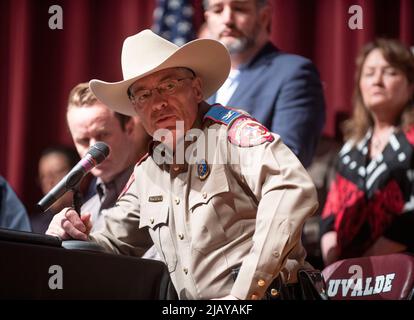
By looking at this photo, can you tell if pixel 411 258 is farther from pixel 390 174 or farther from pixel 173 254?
pixel 390 174

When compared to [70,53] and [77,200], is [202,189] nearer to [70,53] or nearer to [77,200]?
[77,200]

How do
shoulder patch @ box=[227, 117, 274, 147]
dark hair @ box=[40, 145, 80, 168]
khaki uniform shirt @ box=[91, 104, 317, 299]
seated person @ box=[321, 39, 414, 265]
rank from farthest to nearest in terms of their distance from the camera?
dark hair @ box=[40, 145, 80, 168], seated person @ box=[321, 39, 414, 265], shoulder patch @ box=[227, 117, 274, 147], khaki uniform shirt @ box=[91, 104, 317, 299]

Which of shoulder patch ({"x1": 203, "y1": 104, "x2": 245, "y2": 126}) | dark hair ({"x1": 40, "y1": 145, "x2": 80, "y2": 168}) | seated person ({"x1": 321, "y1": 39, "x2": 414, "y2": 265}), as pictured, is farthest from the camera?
dark hair ({"x1": 40, "y1": 145, "x2": 80, "y2": 168})

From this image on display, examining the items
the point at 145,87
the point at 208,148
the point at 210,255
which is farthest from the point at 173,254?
the point at 145,87

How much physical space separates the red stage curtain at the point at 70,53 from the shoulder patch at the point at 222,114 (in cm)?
127

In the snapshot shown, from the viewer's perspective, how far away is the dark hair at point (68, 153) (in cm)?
358

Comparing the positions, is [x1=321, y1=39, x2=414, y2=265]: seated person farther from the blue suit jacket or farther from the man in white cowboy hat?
the man in white cowboy hat

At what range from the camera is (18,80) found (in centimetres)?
372

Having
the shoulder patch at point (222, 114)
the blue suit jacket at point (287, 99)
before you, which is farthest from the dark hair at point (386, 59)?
the shoulder patch at point (222, 114)

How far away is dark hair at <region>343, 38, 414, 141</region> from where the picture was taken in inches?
137

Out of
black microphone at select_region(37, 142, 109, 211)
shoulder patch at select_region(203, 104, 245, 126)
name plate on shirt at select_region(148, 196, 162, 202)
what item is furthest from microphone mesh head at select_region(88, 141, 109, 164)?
shoulder patch at select_region(203, 104, 245, 126)

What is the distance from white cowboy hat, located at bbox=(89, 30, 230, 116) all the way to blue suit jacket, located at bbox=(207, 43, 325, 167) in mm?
622

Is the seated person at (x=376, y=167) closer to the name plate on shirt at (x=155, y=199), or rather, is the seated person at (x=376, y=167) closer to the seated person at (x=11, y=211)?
the name plate on shirt at (x=155, y=199)
